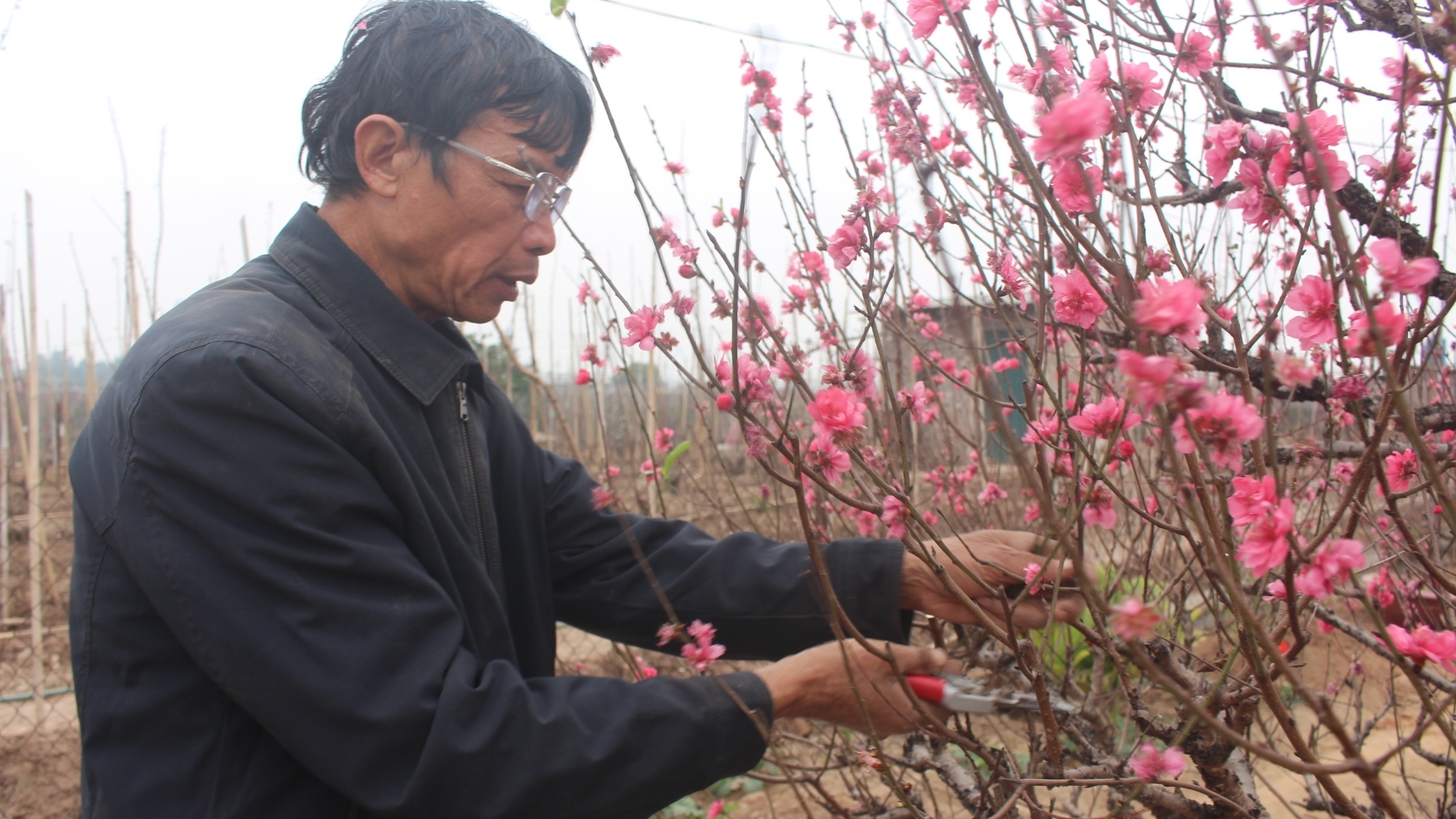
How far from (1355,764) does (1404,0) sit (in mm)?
1247

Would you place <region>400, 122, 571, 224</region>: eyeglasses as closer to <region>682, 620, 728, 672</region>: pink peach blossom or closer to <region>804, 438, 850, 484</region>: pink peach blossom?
<region>804, 438, 850, 484</region>: pink peach blossom

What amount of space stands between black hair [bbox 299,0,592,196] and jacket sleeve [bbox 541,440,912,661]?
2.39ft

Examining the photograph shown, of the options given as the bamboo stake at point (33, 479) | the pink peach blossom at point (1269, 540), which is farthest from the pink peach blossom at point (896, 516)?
the bamboo stake at point (33, 479)

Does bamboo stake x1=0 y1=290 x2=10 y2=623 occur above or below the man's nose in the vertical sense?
below

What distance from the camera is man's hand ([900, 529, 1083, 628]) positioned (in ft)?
4.93

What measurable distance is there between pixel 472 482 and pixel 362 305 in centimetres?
36

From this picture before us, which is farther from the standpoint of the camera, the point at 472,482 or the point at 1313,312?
→ the point at 472,482

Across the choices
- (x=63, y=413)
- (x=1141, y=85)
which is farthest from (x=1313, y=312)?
(x=63, y=413)

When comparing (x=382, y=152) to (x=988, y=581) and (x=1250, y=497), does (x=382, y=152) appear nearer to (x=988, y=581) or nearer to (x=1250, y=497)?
(x=988, y=581)

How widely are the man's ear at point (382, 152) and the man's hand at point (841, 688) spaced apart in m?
1.03

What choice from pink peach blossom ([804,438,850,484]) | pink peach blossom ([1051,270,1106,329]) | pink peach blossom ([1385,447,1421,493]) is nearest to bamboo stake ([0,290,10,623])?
pink peach blossom ([804,438,850,484])

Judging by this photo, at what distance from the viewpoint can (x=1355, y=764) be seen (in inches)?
27.5

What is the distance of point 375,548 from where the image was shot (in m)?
1.18

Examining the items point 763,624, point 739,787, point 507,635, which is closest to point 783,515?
point 739,787
